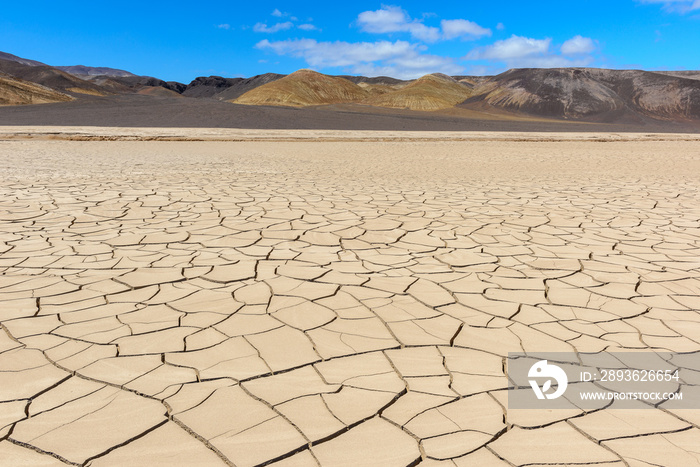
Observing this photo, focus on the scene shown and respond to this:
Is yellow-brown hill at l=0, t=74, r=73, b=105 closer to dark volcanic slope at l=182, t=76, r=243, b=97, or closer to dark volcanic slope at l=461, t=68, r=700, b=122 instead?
dark volcanic slope at l=461, t=68, r=700, b=122

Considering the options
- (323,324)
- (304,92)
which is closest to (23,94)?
(304,92)

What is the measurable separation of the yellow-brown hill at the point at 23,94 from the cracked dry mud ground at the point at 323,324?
116 feet

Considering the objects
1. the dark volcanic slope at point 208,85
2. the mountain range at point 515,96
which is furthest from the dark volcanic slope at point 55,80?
the dark volcanic slope at point 208,85

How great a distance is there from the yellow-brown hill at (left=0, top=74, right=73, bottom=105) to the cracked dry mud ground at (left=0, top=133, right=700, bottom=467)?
3534 cm

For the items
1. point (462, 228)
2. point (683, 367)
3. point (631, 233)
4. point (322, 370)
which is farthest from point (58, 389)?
point (631, 233)

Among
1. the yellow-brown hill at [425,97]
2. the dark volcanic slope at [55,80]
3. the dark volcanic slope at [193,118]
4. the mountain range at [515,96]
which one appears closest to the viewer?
the dark volcanic slope at [193,118]

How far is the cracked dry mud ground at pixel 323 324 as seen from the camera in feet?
4.41

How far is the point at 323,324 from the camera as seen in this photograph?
2.05 meters

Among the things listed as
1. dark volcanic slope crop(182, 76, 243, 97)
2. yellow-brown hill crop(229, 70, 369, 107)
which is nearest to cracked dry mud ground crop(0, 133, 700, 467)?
yellow-brown hill crop(229, 70, 369, 107)

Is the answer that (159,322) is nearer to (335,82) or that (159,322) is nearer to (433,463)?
(433,463)

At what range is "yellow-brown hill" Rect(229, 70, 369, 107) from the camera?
173 ft

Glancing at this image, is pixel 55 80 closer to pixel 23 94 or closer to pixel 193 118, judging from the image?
pixel 23 94

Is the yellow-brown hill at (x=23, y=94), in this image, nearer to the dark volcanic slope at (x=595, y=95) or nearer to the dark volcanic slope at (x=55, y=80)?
the dark volcanic slope at (x=55, y=80)

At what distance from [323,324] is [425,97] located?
49548mm
